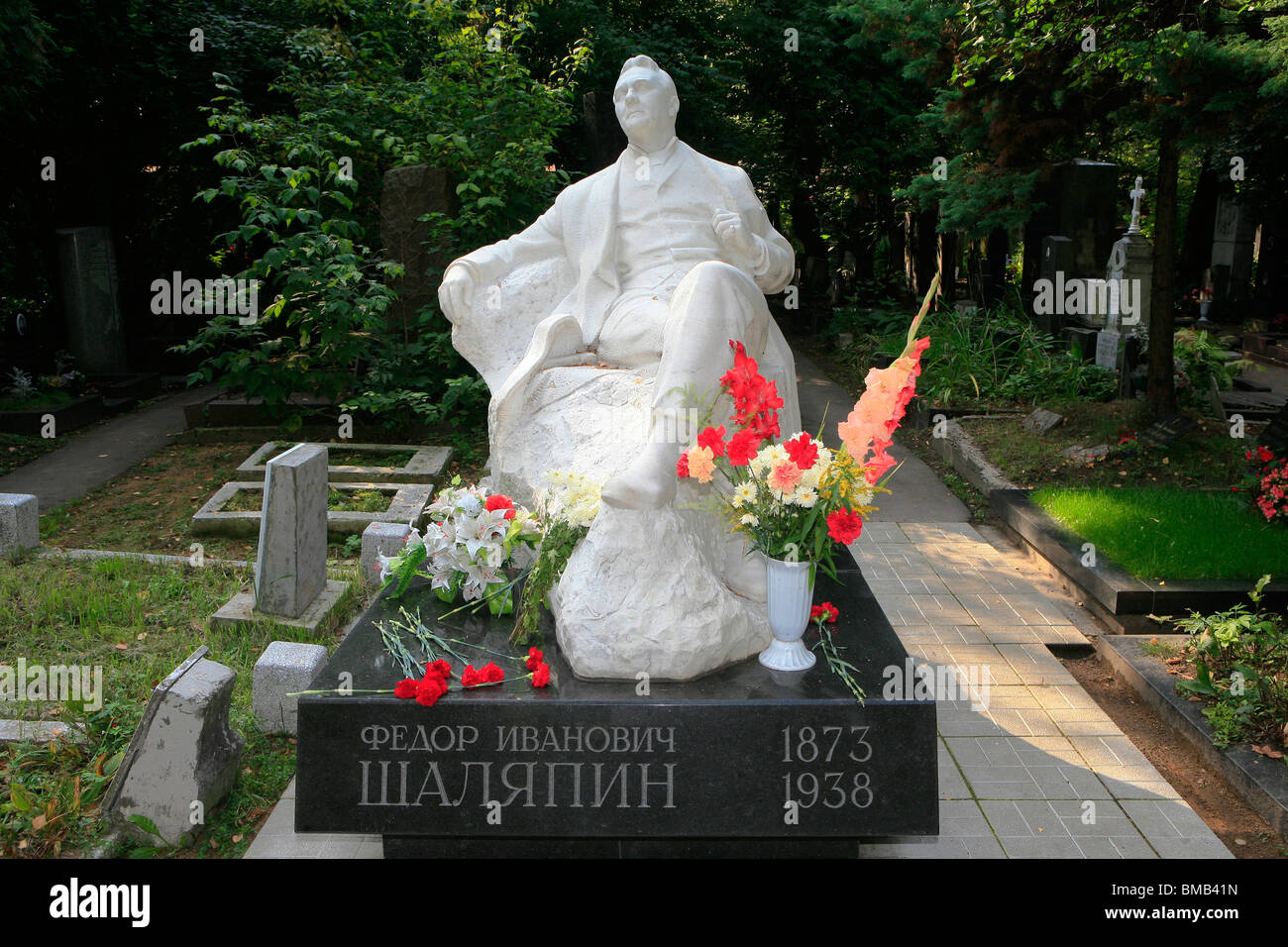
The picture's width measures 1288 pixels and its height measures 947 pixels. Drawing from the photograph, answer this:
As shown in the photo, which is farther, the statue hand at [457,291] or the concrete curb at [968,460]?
the concrete curb at [968,460]

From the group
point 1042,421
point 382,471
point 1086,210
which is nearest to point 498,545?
point 382,471

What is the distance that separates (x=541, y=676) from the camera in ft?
10.4

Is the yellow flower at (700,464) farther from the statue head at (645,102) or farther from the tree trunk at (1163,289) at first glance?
the tree trunk at (1163,289)

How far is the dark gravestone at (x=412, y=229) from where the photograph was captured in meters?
8.29

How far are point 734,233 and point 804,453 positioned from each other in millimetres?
1425

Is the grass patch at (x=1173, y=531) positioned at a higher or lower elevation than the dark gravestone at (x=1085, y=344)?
lower

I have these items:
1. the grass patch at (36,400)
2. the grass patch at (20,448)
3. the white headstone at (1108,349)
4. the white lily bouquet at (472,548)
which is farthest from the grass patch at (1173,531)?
the grass patch at (36,400)

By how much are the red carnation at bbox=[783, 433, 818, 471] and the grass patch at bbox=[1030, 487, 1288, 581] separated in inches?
117

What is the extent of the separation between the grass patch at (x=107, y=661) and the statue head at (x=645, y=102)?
2.62 metres

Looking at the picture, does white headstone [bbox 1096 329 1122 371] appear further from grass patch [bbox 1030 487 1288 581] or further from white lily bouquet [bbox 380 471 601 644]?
white lily bouquet [bbox 380 471 601 644]

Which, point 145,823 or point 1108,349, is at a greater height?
point 1108,349

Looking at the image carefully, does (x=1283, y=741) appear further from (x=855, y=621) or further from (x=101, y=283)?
(x=101, y=283)

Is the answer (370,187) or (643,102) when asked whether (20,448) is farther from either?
(643,102)

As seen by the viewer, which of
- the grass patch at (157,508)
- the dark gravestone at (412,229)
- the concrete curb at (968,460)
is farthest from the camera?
the dark gravestone at (412,229)
